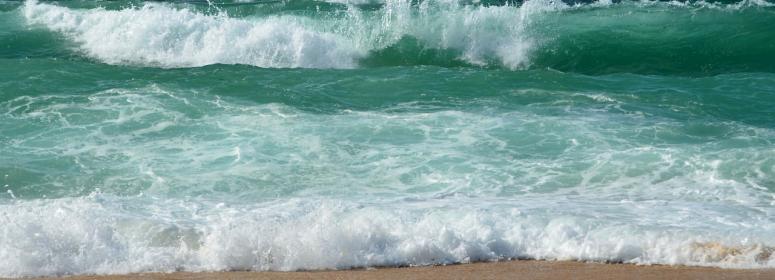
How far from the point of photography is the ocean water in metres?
8.70

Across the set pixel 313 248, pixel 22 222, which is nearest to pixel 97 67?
pixel 22 222

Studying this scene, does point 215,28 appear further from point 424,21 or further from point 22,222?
point 22,222

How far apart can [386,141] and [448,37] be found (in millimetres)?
9044

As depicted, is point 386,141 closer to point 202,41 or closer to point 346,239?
point 346,239

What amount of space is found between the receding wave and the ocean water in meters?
0.07

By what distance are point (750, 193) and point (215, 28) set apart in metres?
13.2

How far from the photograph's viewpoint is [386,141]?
12.8 meters

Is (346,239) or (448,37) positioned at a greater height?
(346,239)

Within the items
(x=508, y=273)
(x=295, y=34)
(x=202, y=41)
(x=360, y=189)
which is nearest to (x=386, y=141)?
(x=360, y=189)

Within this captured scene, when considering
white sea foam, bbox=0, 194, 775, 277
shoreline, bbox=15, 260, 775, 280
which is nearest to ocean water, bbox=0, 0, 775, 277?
white sea foam, bbox=0, 194, 775, 277

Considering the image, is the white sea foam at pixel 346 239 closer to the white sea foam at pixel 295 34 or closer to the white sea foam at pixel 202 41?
the white sea foam at pixel 202 41

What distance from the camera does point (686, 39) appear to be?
69.8ft

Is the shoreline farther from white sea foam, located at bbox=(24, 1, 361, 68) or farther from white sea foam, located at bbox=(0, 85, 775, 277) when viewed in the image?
white sea foam, located at bbox=(24, 1, 361, 68)

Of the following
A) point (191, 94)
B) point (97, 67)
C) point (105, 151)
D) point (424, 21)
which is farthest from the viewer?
point (424, 21)
